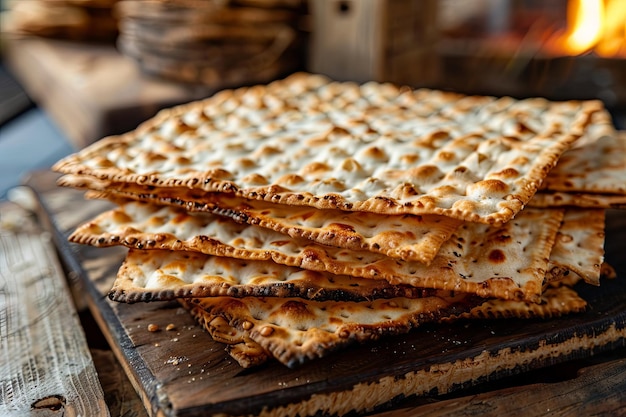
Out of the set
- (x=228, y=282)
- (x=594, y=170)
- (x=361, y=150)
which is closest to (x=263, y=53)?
(x=361, y=150)

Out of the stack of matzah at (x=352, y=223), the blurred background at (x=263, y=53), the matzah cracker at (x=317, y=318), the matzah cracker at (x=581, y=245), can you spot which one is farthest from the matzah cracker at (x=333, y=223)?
the blurred background at (x=263, y=53)

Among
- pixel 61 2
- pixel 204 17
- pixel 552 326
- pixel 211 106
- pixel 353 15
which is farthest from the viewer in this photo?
pixel 61 2

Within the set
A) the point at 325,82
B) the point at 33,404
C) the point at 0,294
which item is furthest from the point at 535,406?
the point at 325,82

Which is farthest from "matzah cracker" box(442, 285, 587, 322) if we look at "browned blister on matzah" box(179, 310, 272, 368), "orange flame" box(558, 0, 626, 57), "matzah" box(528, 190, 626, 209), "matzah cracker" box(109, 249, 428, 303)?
"orange flame" box(558, 0, 626, 57)

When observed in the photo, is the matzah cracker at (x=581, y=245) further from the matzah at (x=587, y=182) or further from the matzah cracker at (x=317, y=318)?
the matzah cracker at (x=317, y=318)

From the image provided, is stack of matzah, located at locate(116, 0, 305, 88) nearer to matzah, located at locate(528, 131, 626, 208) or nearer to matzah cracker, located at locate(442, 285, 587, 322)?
matzah, located at locate(528, 131, 626, 208)

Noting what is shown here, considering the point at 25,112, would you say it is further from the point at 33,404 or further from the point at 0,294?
the point at 33,404

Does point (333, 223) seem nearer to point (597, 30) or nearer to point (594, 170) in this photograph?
point (594, 170)
